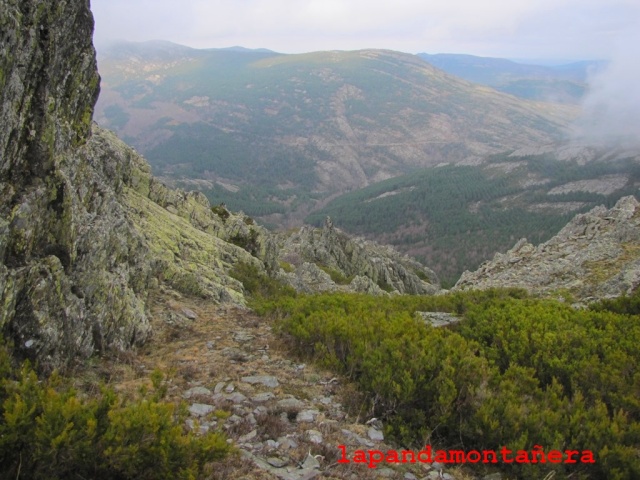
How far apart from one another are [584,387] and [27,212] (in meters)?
10.8

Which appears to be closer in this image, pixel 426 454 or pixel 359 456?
pixel 359 456

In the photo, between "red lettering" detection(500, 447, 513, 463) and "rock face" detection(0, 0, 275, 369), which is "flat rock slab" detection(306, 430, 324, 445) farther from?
"rock face" detection(0, 0, 275, 369)

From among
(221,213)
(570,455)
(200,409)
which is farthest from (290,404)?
(221,213)

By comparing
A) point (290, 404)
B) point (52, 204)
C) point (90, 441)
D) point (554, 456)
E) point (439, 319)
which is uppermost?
point (52, 204)

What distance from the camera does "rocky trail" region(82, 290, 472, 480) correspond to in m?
5.72

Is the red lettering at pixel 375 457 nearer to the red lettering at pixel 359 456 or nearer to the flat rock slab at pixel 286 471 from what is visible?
the red lettering at pixel 359 456

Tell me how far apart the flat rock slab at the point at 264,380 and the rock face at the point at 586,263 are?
1521 centimetres

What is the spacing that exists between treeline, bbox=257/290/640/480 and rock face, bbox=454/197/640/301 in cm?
877

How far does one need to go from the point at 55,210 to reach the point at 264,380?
204 inches

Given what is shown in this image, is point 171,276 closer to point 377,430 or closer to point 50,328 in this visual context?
point 50,328

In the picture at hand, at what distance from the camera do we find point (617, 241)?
2739 cm

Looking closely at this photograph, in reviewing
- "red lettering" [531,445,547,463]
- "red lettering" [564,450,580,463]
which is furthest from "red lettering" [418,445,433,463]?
"red lettering" [564,450,580,463]

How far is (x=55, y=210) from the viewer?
7867 mm

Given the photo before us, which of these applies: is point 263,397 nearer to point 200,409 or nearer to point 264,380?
point 264,380
